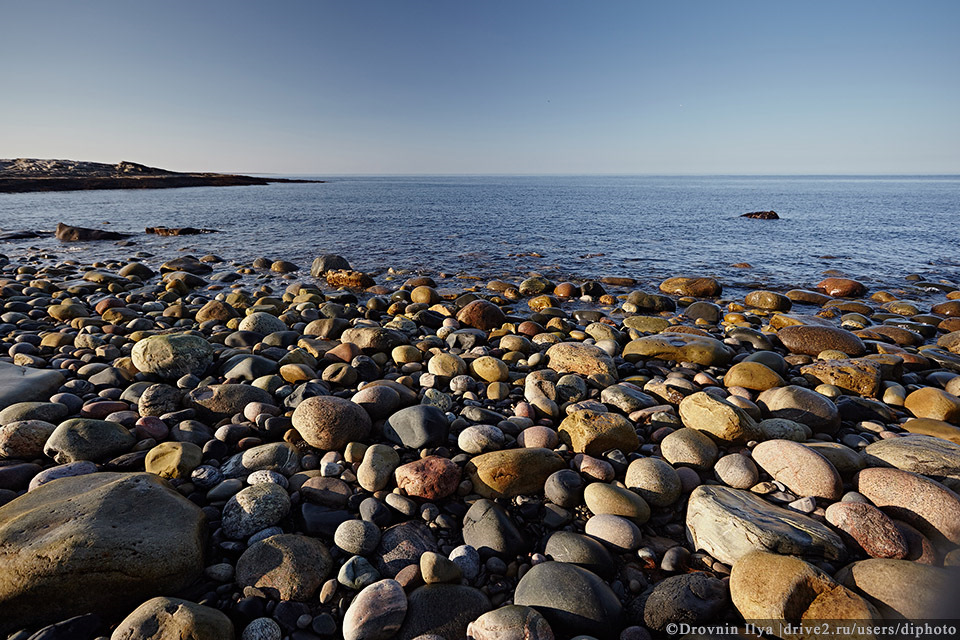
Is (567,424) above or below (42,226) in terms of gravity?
below

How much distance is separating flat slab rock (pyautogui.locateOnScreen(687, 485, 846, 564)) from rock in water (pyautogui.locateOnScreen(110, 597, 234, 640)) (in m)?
3.08

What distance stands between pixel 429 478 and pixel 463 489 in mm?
306

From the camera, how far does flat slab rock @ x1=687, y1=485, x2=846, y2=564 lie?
2.88 metres

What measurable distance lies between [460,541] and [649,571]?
4.35 ft

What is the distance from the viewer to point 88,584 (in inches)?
95.1

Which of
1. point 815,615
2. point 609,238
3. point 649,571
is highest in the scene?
point 609,238

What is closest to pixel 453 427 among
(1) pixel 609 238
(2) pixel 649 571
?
(2) pixel 649 571

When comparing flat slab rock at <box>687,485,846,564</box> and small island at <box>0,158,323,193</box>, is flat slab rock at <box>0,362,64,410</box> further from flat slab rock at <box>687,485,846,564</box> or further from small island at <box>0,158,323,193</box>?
small island at <box>0,158,323,193</box>

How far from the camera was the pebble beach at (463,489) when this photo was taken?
246 cm

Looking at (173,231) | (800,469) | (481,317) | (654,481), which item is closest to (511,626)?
(654,481)

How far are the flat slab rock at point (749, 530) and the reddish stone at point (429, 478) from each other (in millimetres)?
1859

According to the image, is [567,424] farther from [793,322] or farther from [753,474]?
[793,322]

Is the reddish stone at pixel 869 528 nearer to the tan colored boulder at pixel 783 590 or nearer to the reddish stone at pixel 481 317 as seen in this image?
the tan colored boulder at pixel 783 590

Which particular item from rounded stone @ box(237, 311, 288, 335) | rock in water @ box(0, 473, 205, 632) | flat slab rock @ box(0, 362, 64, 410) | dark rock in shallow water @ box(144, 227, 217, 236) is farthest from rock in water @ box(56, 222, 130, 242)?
rock in water @ box(0, 473, 205, 632)
